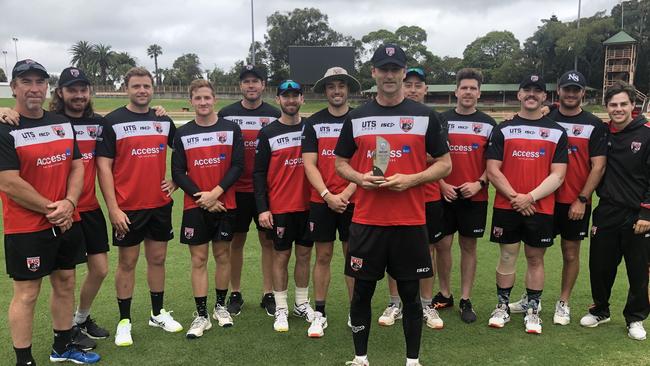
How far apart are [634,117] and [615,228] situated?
3.60 feet

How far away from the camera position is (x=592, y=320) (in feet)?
15.3

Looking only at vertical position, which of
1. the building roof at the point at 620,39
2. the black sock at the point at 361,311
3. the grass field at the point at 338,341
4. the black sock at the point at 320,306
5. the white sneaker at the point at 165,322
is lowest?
the grass field at the point at 338,341

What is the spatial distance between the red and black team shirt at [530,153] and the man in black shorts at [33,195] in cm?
391

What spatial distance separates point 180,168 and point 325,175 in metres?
1.42

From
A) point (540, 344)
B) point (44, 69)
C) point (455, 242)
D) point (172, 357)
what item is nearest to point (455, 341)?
point (540, 344)

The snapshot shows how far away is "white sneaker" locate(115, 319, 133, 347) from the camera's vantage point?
14.1 ft

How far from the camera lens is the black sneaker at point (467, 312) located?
4.79 metres

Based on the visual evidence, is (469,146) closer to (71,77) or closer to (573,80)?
(573,80)

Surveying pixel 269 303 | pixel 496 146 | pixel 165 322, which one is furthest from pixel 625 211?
pixel 165 322

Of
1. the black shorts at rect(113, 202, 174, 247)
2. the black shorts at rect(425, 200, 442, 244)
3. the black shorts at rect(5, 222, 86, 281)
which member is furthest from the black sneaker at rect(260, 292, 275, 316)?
the black shorts at rect(5, 222, 86, 281)

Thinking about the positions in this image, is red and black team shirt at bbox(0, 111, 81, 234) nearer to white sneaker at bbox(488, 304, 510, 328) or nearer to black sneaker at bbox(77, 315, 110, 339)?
black sneaker at bbox(77, 315, 110, 339)

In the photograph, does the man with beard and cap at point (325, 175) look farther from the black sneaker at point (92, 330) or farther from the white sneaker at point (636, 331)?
the white sneaker at point (636, 331)

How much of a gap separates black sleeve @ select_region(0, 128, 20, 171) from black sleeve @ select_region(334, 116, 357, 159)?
2.44 meters

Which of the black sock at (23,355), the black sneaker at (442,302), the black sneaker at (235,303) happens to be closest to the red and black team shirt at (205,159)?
the black sneaker at (235,303)
